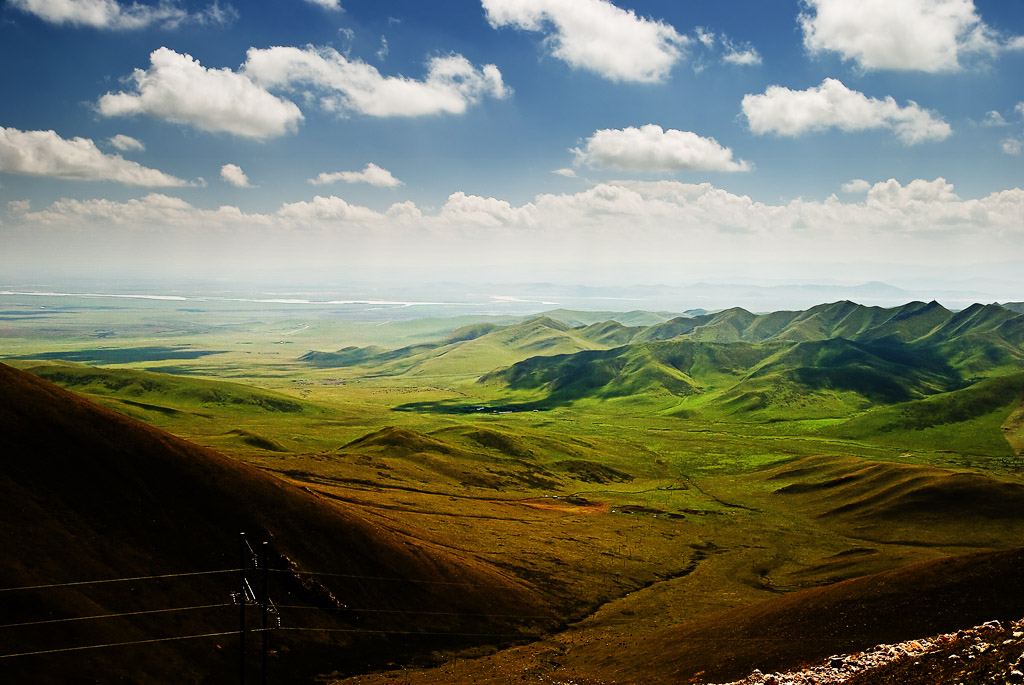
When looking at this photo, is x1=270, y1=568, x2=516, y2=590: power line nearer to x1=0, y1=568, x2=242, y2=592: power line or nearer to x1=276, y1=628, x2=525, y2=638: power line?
x1=276, y1=628, x2=525, y2=638: power line

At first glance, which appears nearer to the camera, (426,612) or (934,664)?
(934,664)

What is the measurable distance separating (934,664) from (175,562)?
6639cm

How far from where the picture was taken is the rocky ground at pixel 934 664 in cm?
3544

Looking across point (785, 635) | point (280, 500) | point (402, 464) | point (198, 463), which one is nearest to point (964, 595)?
point (785, 635)

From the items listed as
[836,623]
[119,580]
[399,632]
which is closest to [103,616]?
[119,580]

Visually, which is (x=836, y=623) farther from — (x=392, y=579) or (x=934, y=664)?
(x=392, y=579)

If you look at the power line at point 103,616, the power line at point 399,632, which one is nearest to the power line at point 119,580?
the power line at point 103,616

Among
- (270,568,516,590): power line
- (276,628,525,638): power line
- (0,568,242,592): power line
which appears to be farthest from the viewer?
(270,568,516,590): power line

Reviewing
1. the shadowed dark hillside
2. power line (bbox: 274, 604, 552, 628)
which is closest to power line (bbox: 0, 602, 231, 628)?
power line (bbox: 274, 604, 552, 628)

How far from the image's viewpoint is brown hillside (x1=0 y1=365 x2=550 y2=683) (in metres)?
51.4

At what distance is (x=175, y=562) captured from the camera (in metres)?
64.3

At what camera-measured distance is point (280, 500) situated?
3302 inches

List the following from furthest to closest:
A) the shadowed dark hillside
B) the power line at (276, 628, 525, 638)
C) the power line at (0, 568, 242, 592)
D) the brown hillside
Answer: the power line at (276, 628, 525, 638)
the shadowed dark hillside
the brown hillside
the power line at (0, 568, 242, 592)

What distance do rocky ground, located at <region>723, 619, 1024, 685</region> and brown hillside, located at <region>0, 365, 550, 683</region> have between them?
41.4m
